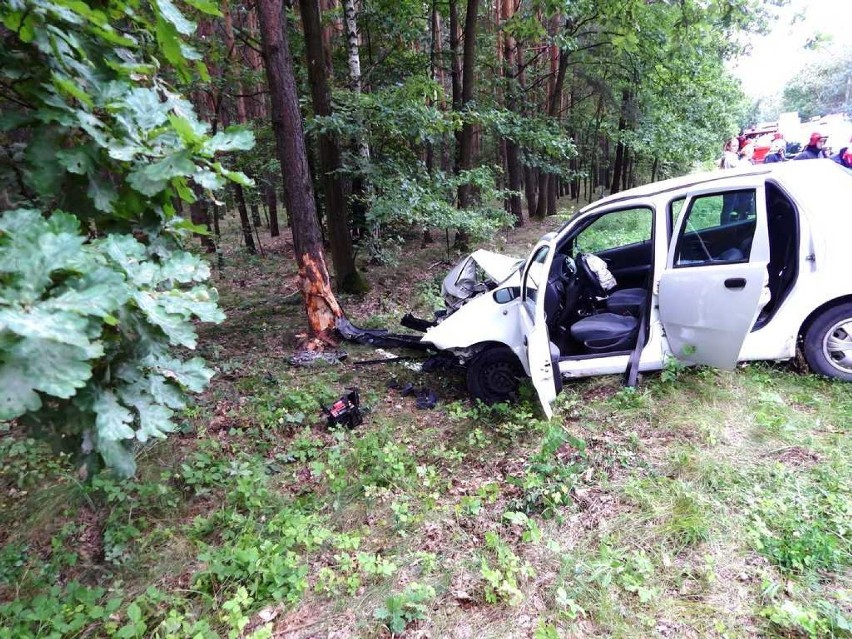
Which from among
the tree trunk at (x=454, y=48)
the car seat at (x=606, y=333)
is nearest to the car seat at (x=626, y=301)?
the car seat at (x=606, y=333)

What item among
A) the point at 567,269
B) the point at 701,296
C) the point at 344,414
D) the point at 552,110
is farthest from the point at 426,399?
the point at 552,110

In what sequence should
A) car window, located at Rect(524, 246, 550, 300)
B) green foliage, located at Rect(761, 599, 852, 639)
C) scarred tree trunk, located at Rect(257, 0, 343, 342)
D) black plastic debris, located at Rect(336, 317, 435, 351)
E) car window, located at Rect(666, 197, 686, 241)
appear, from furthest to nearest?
scarred tree trunk, located at Rect(257, 0, 343, 342) < black plastic debris, located at Rect(336, 317, 435, 351) < car window, located at Rect(524, 246, 550, 300) < car window, located at Rect(666, 197, 686, 241) < green foliage, located at Rect(761, 599, 852, 639)

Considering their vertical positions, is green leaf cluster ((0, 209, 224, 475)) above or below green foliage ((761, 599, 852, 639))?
above

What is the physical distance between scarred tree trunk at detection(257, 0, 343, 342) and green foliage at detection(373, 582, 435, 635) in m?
4.58

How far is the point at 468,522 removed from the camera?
3396 millimetres

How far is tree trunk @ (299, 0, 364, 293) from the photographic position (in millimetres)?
7770

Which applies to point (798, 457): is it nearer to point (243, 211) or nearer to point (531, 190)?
point (243, 211)

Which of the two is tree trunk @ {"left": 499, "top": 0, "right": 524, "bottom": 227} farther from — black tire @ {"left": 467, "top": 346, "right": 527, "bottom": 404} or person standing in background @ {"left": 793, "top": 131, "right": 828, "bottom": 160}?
black tire @ {"left": 467, "top": 346, "right": 527, "bottom": 404}

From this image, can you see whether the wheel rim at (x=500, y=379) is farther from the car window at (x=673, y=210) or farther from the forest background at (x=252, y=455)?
the car window at (x=673, y=210)

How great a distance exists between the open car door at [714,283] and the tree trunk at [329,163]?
5.89 metres

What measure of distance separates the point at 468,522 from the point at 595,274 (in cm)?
327

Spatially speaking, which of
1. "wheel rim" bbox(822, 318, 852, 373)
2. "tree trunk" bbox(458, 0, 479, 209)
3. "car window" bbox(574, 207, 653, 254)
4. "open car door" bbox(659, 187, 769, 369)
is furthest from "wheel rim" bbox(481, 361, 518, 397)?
"tree trunk" bbox(458, 0, 479, 209)

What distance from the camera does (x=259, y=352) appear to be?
22.7 ft

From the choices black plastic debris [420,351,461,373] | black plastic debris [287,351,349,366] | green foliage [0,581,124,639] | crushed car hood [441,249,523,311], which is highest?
crushed car hood [441,249,523,311]
